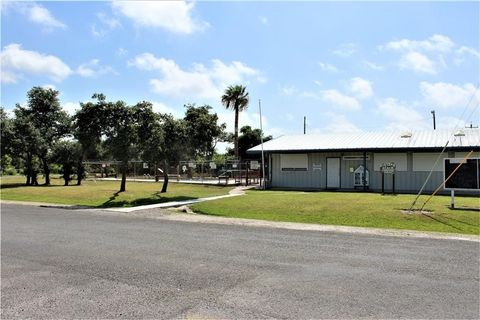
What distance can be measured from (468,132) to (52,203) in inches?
975

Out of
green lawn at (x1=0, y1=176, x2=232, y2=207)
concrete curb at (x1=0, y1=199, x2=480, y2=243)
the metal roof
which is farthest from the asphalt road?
the metal roof

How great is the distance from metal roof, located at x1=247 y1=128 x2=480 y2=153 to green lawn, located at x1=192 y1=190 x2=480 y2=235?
7.41m

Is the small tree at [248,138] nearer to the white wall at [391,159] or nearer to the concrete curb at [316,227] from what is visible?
the white wall at [391,159]

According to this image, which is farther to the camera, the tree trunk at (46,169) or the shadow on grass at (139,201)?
the tree trunk at (46,169)

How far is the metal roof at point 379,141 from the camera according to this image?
995 inches

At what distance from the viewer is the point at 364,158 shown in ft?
88.6

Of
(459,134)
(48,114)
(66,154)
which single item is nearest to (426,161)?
(459,134)

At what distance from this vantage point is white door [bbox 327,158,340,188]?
28266 mm

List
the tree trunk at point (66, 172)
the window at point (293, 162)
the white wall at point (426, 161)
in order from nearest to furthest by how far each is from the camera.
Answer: the white wall at point (426, 161), the window at point (293, 162), the tree trunk at point (66, 172)

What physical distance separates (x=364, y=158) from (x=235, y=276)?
2109cm

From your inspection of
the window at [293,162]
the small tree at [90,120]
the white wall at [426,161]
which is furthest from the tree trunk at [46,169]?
the white wall at [426,161]

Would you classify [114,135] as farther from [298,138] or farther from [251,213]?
[298,138]

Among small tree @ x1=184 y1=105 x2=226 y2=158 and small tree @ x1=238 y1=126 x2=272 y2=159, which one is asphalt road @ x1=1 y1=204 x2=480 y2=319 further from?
small tree @ x1=238 y1=126 x2=272 y2=159

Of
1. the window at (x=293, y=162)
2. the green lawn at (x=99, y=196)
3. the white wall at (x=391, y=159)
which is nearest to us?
the green lawn at (x=99, y=196)
